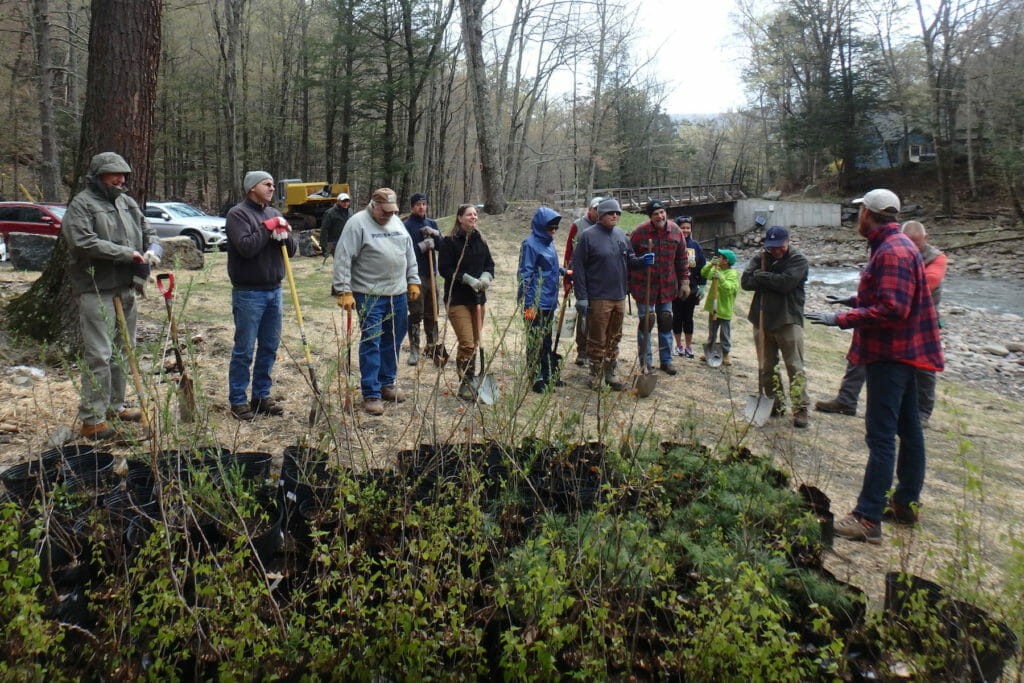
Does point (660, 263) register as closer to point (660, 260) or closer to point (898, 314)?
point (660, 260)

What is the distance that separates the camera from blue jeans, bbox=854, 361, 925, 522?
Answer: 12.1 feet

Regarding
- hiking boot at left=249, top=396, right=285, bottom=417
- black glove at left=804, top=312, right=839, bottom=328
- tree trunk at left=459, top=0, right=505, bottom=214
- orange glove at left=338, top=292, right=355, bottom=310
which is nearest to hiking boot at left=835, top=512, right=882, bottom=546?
black glove at left=804, top=312, right=839, bottom=328

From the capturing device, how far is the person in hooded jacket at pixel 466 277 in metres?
5.88

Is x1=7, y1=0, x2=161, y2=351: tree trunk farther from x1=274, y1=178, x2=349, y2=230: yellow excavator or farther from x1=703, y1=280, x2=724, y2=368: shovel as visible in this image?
x1=274, y1=178, x2=349, y2=230: yellow excavator

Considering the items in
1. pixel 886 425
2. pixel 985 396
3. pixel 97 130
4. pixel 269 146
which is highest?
pixel 269 146

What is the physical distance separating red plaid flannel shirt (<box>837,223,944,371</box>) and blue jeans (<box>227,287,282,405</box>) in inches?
147

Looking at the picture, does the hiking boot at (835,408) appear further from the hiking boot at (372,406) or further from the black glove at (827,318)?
the hiking boot at (372,406)

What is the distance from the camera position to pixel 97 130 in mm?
5496

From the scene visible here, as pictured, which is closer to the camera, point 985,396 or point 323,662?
point 323,662

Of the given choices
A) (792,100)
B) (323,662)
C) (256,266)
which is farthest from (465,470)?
(792,100)

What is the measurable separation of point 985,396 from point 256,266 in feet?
30.4

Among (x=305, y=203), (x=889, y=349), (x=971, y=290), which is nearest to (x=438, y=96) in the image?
(x=305, y=203)

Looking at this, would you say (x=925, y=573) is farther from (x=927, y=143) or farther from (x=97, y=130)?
(x=927, y=143)

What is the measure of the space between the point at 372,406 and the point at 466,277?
1408mm
